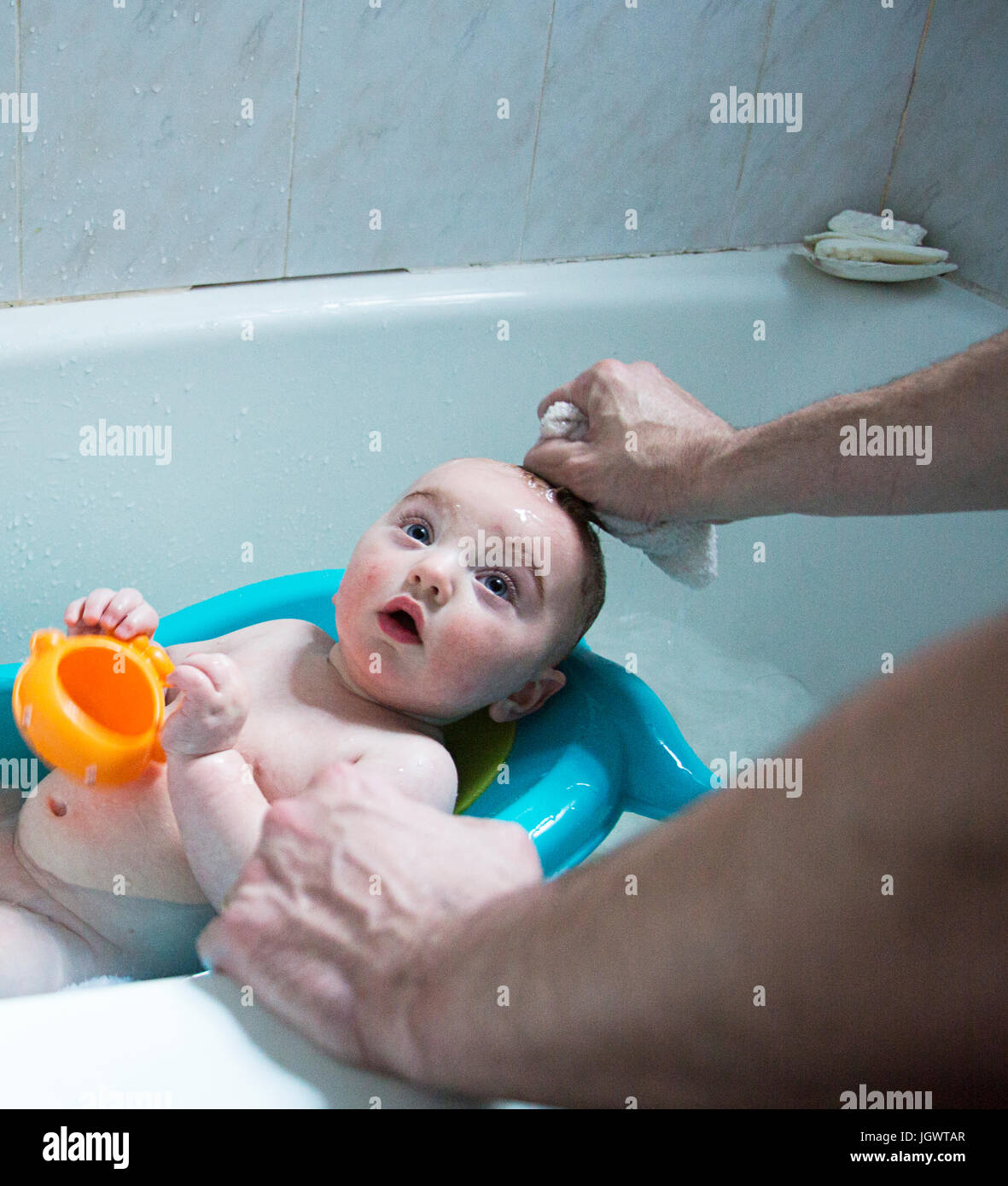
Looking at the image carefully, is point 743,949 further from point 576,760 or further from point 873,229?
point 873,229

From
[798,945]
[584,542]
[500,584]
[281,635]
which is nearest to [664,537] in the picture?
[584,542]

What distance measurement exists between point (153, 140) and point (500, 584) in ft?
2.27

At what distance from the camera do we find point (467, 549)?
1.07 metres

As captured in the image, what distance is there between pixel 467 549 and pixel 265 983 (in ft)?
1.78

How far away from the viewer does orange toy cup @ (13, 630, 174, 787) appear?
0.92 metres

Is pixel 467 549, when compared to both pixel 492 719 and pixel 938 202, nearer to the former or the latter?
pixel 492 719

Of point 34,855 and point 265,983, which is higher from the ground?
point 265,983

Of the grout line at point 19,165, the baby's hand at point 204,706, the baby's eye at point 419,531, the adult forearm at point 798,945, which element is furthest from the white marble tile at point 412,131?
the adult forearm at point 798,945

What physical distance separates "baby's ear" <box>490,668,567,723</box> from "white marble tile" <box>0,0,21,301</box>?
74 centimetres

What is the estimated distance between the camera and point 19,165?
129 cm

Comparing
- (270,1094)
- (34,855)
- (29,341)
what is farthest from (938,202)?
(270,1094)

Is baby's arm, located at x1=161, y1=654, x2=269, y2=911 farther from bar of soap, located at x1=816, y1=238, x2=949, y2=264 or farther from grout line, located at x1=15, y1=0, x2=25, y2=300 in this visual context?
bar of soap, located at x1=816, y1=238, x2=949, y2=264

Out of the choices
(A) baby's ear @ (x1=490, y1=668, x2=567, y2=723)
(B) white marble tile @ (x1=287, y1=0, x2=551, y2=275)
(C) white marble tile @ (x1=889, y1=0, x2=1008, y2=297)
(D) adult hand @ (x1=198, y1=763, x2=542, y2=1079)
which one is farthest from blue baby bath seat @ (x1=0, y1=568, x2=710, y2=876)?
(C) white marble tile @ (x1=889, y1=0, x2=1008, y2=297)

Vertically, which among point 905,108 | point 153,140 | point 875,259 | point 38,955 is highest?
point 905,108
